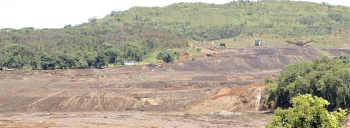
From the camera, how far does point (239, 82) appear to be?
7188 cm

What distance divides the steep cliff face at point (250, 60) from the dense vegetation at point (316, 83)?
166 ft

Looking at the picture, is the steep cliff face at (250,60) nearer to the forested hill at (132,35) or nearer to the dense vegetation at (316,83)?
the forested hill at (132,35)

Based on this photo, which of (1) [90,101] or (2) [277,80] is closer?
(2) [277,80]

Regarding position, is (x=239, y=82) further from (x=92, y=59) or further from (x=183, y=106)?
(x=92, y=59)

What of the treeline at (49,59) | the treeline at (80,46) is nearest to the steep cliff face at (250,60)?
the treeline at (80,46)

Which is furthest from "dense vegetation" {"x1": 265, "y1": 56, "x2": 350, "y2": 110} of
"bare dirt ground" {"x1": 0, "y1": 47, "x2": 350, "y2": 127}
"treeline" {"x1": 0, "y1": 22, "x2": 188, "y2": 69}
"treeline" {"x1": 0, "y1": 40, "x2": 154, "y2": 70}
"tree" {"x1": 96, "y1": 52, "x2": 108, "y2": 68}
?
"treeline" {"x1": 0, "y1": 22, "x2": 188, "y2": 69}

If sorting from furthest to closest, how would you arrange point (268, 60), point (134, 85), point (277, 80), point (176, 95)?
1. point (268, 60)
2. point (134, 85)
3. point (176, 95)
4. point (277, 80)

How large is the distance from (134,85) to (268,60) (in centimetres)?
5586

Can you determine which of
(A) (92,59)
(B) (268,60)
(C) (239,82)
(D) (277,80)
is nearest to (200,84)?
(C) (239,82)

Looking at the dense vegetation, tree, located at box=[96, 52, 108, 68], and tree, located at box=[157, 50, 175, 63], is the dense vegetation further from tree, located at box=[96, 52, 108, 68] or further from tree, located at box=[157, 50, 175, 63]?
tree, located at box=[157, 50, 175, 63]

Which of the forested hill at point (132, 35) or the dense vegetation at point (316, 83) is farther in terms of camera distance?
the forested hill at point (132, 35)

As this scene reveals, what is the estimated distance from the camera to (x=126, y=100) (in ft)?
159

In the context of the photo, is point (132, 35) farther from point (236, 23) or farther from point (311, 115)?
point (311, 115)

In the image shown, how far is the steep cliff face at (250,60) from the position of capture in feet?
310
